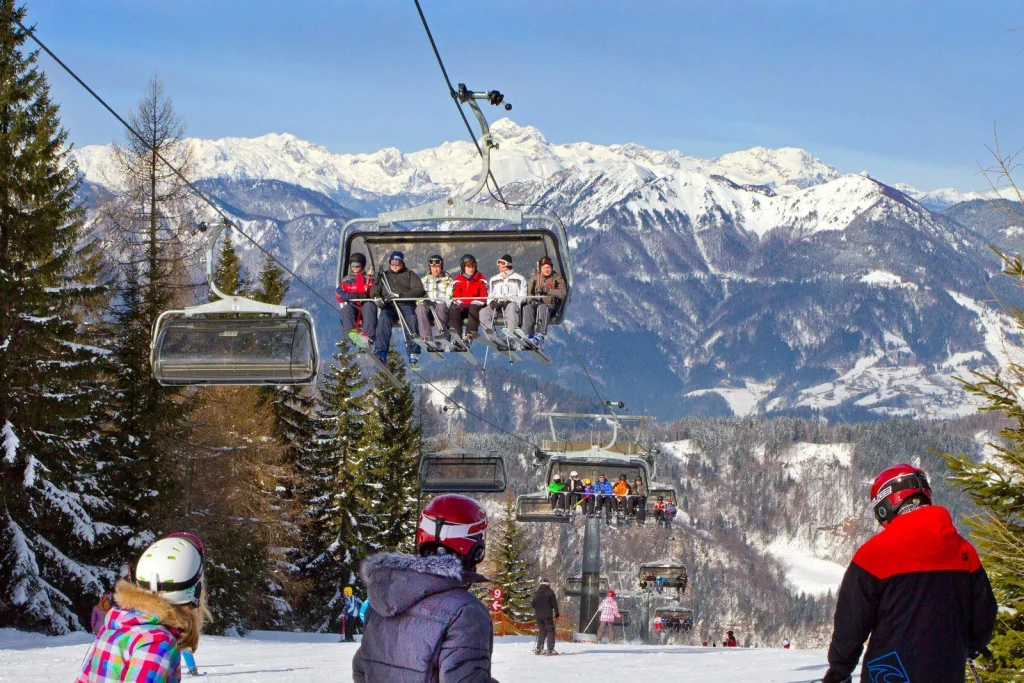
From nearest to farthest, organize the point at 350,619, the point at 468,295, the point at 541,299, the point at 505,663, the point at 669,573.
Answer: the point at 541,299
the point at 468,295
the point at 505,663
the point at 350,619
the point at 669,573

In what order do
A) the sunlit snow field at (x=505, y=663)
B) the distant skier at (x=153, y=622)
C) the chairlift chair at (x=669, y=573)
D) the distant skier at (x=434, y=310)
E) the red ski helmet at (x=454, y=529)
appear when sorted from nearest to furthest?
the distant skier at (x=153, y=622) → the red ski helmet at (x=454, y=529) → the distant skier at (x=434, y=310) → the sunlit snow field at (x=505, y=663) → the chairlift chair at (x=669, y=573)

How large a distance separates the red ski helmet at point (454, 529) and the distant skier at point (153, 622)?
86 cm

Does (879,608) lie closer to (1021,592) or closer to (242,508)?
(1021,592)

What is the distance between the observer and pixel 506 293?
14.6m

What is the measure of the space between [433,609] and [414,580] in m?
0.13

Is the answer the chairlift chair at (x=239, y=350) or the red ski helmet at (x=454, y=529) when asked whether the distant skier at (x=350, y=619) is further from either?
the red ski helmet at (x=454, y=529)

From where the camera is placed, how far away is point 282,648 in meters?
20.7

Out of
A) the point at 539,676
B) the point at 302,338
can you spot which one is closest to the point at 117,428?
the point at 539,676

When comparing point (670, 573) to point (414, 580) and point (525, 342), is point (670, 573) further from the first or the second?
point (414, 580)

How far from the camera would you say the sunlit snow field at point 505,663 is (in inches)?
613

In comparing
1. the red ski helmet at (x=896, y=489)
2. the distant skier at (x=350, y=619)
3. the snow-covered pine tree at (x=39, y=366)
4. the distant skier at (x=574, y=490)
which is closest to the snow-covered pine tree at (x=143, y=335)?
the snow-covered pine tree at (x=39, y=366)

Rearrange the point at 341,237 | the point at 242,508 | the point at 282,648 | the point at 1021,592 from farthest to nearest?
the point at 242,508
the point at 282,648
the point at 341,237
the point at 1021,592

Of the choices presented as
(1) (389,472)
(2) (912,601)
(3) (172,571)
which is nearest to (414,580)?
(3) (172,571)

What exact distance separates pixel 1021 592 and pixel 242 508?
30.4 m
